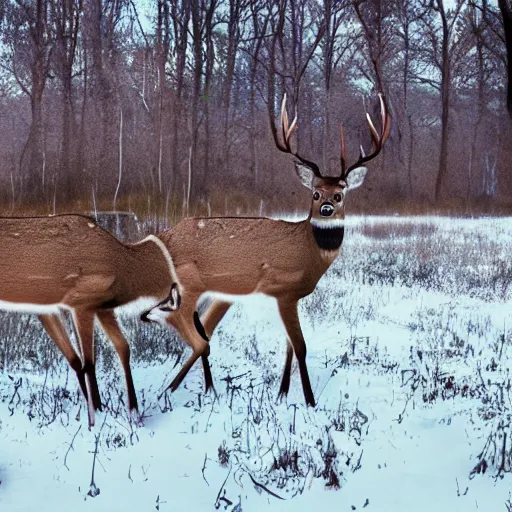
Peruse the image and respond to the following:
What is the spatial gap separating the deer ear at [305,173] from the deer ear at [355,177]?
18 centimetres

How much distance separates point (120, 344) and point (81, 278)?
1.28 feet

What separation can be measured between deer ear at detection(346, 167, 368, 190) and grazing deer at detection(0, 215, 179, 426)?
1.00 metres

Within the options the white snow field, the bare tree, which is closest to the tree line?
the bare tree

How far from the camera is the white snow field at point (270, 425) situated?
2.84 metres

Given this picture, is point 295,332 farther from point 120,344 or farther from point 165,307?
point 120,344

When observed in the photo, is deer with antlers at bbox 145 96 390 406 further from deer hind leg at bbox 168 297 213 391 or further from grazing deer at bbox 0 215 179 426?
grazing deer at bbox 0 215 179 426

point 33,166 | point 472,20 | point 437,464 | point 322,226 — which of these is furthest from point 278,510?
point 472,20

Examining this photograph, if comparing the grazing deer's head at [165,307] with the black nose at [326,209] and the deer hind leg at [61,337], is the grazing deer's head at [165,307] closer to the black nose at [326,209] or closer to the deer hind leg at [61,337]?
the deer hind leg at [61,337]

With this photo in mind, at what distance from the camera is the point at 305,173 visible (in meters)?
3.34

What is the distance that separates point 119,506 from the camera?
2713 millimetres

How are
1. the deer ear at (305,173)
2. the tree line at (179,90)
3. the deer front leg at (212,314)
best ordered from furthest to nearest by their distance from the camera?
the tree line at (179,90)
the deer front leg at (212,314)
the deer ear at (305,173)

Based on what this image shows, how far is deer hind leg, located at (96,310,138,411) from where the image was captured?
10.6 ft

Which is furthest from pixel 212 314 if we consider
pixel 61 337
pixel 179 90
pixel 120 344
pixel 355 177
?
pixel 179 90

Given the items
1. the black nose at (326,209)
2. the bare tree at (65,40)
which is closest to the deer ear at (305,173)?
the black nose at (326,209)
